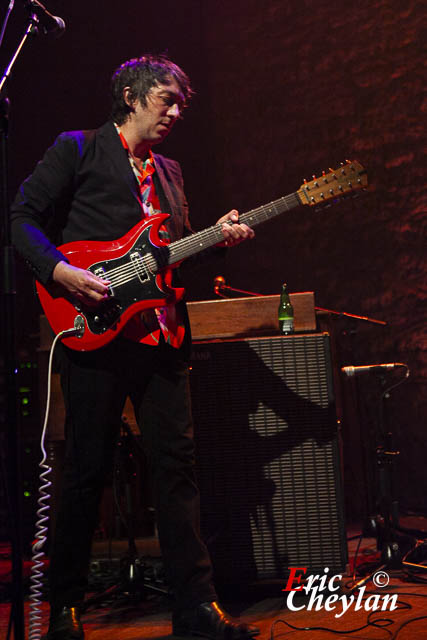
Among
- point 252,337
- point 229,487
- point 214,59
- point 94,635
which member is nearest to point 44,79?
point 214,59

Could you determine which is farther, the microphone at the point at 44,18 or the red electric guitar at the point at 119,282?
the red electric guitar at the point at 119,282

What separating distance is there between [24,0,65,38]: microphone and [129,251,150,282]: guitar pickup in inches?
30.9

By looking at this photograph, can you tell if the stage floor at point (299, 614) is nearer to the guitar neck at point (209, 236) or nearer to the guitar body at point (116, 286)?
the guitar body at point (116, 286)

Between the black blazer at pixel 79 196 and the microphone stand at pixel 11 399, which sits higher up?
the black blazer at pixel 79 196

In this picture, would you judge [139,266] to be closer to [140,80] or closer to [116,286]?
[116,286]

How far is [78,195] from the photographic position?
2.57 metres

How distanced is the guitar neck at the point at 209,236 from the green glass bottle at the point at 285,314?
0.42 m

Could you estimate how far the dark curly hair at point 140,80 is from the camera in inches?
105

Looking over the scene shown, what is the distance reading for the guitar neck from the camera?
2.62 meters

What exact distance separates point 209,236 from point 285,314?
65cm

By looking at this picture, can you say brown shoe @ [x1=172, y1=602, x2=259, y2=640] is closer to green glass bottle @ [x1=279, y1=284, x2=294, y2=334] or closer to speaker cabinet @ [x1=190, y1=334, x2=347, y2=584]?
speaker cabinet @ [x1=190, y1=334, x2=347, y2=584]

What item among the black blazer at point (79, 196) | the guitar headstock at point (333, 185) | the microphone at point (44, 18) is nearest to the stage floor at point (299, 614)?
the black blazer at point (79, 196)

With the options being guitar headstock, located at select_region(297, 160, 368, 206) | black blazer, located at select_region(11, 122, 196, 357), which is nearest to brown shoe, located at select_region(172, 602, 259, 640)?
black blazer, located at select_region(11, 122, 196, 357)

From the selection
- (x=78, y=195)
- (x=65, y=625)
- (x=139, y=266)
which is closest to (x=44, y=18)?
(x=78, y=195)
